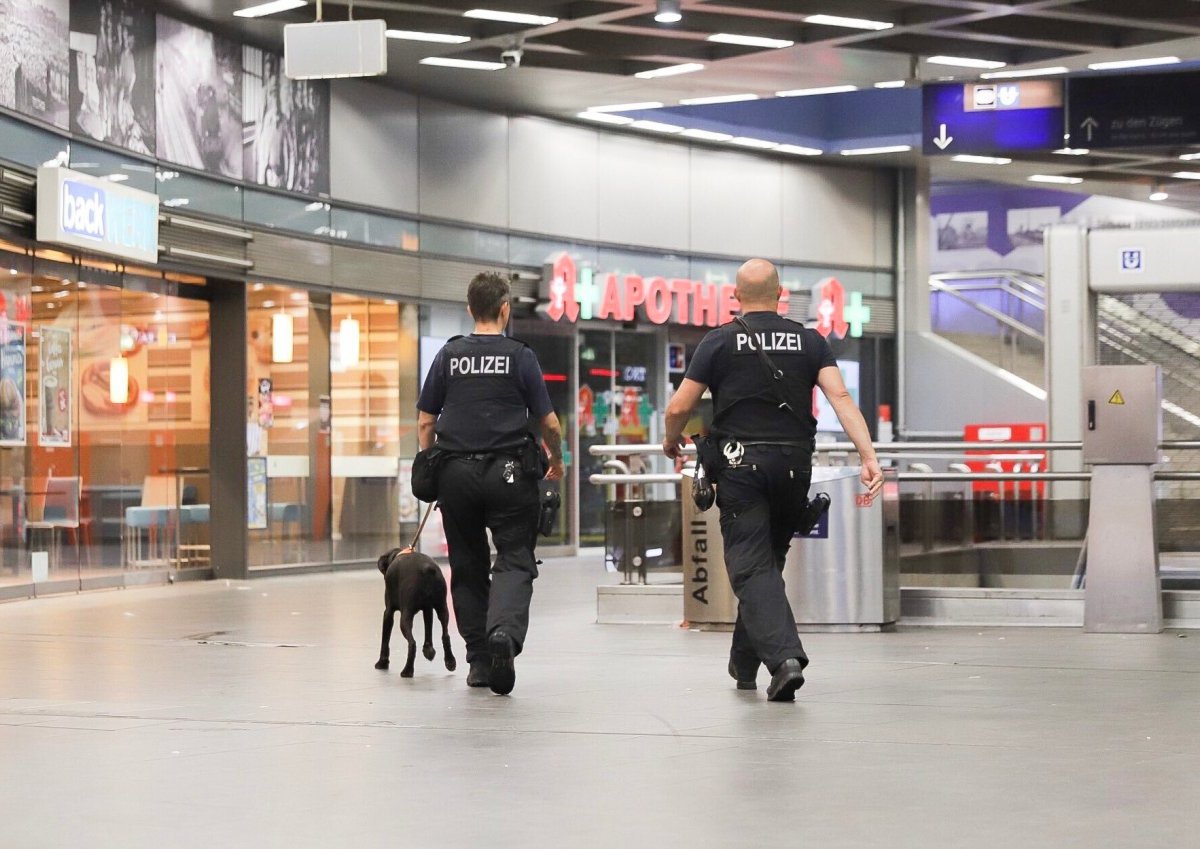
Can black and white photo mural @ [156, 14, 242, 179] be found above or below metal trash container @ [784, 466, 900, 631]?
above

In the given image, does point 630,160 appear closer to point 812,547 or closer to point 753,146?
point 753,146

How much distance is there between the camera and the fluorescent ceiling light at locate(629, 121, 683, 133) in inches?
953

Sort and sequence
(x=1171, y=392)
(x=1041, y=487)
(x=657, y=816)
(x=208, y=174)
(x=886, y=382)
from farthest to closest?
(x=886, y=382)
(x=208, y=174)
(x=1171, y=392)
(x=1041, y=487)
(x=657, y=816)

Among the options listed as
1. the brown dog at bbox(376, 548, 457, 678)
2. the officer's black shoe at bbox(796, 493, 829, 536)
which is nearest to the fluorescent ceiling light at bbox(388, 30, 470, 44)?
the brown dog at bbox(376, 548, 457, 678)

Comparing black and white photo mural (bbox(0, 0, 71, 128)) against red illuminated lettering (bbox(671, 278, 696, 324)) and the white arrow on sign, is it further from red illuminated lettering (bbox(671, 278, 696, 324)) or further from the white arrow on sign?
red illuminated lettering (bbox(671, 278, 696, 324))

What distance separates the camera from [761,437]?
7605 mm

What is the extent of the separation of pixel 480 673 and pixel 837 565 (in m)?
3.71

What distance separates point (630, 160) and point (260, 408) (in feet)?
24.3

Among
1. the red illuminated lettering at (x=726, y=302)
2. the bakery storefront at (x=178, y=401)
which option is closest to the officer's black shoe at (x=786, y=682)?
the bakery storefront at (x=178, y=401)

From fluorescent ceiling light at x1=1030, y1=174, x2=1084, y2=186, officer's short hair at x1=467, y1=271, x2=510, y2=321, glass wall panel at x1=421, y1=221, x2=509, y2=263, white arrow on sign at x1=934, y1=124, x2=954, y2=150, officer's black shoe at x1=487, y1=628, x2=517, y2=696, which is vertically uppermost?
fluorescent ceiling light at x1=1030, y1=174, x2=1084, y2=186

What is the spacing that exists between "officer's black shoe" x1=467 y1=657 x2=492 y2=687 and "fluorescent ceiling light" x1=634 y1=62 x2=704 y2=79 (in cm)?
→ 1260

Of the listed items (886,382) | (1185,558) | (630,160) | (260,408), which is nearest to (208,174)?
(260,408)

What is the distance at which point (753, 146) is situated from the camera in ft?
86.0

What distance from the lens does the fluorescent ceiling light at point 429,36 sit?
18000 mm
